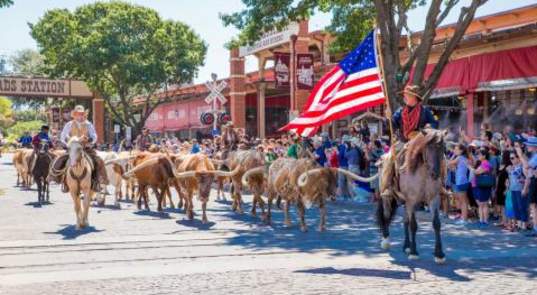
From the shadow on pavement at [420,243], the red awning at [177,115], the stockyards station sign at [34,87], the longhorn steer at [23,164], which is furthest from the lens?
the stockyards station sign at [34,87]

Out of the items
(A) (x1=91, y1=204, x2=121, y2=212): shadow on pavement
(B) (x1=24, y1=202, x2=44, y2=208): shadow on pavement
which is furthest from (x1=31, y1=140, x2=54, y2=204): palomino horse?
(A) (x1=91, y1=204, x2=121, y2=212): shadow on pavement

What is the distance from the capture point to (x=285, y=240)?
42.8 ft

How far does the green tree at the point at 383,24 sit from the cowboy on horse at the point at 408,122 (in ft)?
20.1

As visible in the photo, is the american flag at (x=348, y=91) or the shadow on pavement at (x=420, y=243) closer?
the shadow on pavement at (x=420, y=243)

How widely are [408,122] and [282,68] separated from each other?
21.8 metres

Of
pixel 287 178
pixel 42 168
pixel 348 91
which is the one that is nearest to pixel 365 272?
pixel 348 91

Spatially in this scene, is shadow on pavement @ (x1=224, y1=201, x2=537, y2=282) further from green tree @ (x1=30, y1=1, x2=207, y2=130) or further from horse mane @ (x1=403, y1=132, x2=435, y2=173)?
green tree @ (x1=30, y1=1, x2=207, y2=130)

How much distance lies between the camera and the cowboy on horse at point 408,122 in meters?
11.0

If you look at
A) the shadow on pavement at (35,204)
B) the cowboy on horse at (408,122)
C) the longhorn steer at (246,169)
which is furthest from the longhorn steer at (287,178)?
the shadow on pavement at (35,204)

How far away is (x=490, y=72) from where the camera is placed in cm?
2373

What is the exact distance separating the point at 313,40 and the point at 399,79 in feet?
59.5

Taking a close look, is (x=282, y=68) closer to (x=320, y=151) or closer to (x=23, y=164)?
(x=320, y=151)

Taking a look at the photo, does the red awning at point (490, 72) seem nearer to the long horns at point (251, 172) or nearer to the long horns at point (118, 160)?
the long horns at point (251, 172)

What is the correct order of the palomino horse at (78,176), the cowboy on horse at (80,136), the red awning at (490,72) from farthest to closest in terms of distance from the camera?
the red awning at (490,72) < the cowboy on horse at (80,136) < the palomino horse at (78,176)
